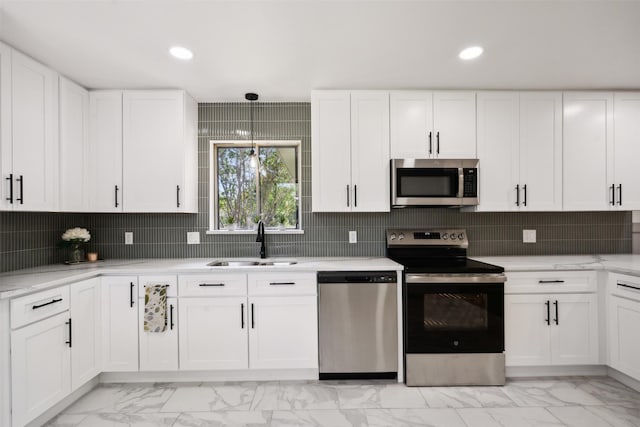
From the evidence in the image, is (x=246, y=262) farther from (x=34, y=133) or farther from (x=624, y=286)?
(x=624, y=286)

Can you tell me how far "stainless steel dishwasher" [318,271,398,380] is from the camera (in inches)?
97.2

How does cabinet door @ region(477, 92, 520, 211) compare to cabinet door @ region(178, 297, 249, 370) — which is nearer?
cabinet door @ region(178, 297, 249, 370)

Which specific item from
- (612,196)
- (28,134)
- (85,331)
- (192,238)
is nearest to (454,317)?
(612,196)

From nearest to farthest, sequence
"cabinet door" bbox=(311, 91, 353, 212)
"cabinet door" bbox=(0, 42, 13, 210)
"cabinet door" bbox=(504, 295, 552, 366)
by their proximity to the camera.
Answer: "cabinet door" bbox=(0, 42, 13, 210), "cabinet door" bbox=(504, 295, 552, 366), "cabinet door" bbox=(311, 91, 353, 212)

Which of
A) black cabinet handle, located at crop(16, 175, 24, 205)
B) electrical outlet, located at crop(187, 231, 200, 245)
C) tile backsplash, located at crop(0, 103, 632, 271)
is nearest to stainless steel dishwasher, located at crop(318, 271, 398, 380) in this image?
tile backsplash, located at crop(0, 103, 632, 271)

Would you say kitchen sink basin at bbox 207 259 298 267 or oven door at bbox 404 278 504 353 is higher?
kitchen sink basin at bbox 207 259 298 267

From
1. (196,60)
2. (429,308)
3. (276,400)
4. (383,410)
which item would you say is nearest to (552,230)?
(429,308)

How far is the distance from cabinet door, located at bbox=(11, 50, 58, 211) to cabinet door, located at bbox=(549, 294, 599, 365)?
3859mm

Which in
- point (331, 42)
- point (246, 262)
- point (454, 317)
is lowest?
point (454, 317)

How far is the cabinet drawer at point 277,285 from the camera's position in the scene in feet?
8.22

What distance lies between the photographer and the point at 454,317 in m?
2.44

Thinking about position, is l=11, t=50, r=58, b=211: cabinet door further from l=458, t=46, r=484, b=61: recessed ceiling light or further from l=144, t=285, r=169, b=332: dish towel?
l=458, t=46, r=484, b=61: recessed ceiling light

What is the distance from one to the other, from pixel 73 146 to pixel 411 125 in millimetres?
2778

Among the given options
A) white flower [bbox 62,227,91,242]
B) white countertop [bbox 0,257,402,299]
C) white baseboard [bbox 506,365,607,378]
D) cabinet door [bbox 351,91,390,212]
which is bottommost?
white baseboard [bbox 506,365,607,378]
